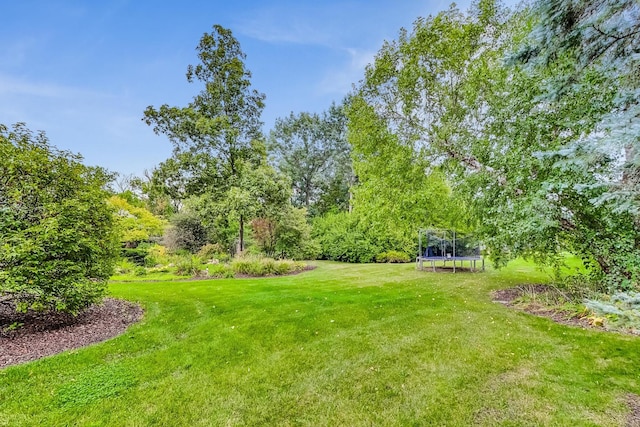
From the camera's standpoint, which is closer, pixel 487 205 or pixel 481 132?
pixel 487 205

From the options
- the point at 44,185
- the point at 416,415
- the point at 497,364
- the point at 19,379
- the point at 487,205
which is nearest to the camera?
the point at 416,415

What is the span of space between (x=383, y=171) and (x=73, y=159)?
715 cm

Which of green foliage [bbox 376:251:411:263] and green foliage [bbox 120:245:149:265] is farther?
green foliage [bbox 376:251:411:263]

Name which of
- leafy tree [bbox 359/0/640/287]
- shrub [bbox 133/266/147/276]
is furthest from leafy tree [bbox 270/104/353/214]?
leafy tree [bbox 359/0/640/287]

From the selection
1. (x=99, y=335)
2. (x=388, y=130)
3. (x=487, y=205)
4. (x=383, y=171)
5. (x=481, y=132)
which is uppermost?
(x=388, y=130)

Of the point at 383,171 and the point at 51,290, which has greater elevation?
the point at 383,171

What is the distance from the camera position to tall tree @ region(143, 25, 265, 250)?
48.0 feet

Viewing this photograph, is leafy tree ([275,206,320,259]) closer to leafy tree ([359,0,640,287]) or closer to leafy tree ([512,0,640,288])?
leafy tree ([359,0,640,287])

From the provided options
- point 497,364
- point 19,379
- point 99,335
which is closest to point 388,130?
point 497,364

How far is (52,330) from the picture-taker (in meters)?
4.57

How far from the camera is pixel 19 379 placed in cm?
307

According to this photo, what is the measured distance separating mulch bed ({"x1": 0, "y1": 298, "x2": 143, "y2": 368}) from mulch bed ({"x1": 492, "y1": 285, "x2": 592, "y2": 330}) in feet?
24.0

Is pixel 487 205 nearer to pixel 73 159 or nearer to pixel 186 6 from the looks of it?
pixel 73 159

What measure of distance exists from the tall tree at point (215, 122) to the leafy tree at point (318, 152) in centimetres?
1005
